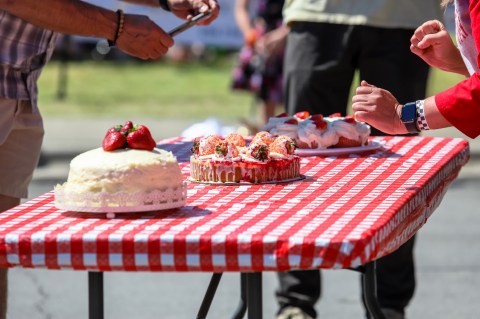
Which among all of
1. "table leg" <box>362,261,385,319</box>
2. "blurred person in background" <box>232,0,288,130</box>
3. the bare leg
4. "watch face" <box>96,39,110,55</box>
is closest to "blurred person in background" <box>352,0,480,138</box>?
"table leg" <box>362,261,385,319</box>

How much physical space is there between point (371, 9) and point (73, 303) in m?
2.13

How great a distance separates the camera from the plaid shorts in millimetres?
3729

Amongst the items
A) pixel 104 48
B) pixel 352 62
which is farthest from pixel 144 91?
pixel 352 62

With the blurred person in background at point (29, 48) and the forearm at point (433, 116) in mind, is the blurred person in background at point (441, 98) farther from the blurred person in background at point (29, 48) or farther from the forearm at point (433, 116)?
the blurred person in background at point (29, 48)

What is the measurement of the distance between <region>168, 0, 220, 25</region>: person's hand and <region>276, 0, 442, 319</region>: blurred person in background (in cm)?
67

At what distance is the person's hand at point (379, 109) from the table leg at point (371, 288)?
1.86 ft

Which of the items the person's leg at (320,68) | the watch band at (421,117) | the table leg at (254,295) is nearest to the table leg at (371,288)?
the watch band at (421,117)

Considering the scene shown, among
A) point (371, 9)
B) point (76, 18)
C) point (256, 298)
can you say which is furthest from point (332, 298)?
point (256, 298)

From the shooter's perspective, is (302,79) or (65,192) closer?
(65,192)

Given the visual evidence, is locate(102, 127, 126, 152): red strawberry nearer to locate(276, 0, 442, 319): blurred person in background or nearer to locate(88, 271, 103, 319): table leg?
locate(88, 271, 103, 319): table leg

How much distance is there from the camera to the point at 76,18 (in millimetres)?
3605

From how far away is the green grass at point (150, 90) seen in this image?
1418 centimetres

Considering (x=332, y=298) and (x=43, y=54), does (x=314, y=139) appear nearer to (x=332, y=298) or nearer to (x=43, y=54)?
(x=43, y=54)

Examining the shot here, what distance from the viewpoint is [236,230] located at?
2.44 m
